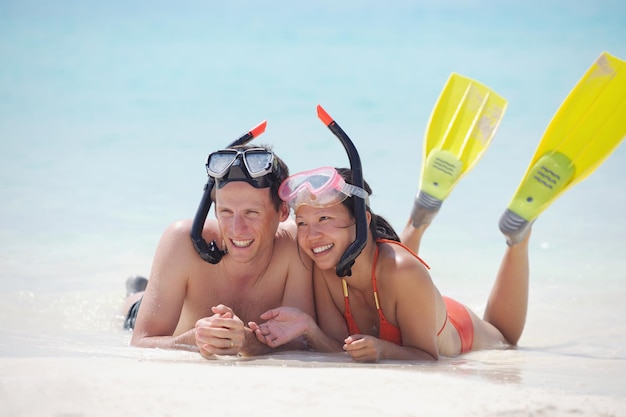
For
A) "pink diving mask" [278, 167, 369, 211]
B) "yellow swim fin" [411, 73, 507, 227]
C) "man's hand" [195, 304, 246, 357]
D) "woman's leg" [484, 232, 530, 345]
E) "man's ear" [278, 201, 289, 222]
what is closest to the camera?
"man's hand" [195, 304, 246, 357]

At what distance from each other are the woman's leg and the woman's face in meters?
1.75

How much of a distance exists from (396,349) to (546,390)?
963mm

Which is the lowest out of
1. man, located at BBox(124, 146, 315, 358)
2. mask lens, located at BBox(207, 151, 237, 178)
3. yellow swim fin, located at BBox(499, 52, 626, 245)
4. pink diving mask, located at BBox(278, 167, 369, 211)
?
man, located at BBox(124, 146, 315, 358)

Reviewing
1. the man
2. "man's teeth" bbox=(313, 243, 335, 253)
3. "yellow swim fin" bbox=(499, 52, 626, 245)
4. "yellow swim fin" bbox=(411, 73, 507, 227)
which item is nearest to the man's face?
the man

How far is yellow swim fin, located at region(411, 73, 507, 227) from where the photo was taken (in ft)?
17.8

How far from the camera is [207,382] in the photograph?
259cm

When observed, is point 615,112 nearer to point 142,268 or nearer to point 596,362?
point 596,362

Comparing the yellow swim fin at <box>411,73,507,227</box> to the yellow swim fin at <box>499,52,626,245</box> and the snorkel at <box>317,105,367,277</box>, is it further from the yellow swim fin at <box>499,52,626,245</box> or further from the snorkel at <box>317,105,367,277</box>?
the snorkel at <box>317,105,367,277</box>

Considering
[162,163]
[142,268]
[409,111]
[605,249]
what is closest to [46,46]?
[162,163]

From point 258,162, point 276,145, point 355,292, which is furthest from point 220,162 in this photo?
point 276,145

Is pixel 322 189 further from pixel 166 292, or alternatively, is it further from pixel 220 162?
pixel 166 292

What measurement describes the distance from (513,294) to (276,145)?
822 cm

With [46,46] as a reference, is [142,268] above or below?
below

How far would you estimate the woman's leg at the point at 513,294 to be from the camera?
512 centimetres
